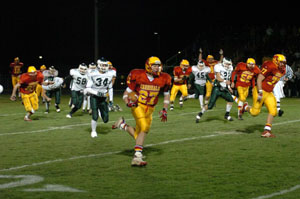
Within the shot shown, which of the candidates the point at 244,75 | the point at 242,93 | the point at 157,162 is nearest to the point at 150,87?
the point at 157,162

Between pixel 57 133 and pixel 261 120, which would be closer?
pixel 57 133

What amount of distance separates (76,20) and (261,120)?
122ft

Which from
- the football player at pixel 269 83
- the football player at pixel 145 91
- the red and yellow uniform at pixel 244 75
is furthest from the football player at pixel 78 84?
the football player at pixel 145 91

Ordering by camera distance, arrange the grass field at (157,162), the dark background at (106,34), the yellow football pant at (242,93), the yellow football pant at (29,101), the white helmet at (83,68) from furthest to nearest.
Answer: the dark background at (106,34) < the white helmet at (83,68) < the yellow football pant at (242,93) < the yellow football pant at (29,101) < the grass field at (157,162)

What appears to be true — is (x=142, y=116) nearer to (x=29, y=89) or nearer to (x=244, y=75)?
(x=244, y=75)

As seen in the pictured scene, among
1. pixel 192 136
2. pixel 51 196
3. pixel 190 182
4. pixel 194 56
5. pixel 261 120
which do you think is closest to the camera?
pixel 51 196

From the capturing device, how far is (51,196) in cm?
535

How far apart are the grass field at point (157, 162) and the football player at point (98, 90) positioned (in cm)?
45

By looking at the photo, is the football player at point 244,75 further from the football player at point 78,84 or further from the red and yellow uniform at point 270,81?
the football player at point 78,84

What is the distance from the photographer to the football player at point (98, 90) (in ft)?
34.0

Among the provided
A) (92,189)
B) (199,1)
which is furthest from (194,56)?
(92,189)

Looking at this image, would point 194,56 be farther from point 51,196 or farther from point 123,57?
point 51,196

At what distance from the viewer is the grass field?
18.4 ft

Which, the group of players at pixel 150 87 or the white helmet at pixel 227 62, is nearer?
the group of players at pixel 150 87
